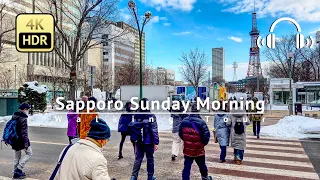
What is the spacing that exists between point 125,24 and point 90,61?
82878mm

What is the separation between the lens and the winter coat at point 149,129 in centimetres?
617

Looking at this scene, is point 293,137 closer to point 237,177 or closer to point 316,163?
point 316,163

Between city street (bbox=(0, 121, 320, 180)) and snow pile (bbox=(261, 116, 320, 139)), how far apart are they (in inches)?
85.8

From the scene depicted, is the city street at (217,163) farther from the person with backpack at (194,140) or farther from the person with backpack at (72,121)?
the person with backpack at (194,140)

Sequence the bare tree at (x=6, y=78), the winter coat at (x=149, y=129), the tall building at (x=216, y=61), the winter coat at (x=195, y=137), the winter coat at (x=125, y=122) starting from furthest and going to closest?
the bare tree at (x=6, y=78) < the tall building at (x=216, y=61) < the winter coat at (x=125, y=122) < the winter coat at (x=149, y=129) < the winter coat at (x=195, y=137)

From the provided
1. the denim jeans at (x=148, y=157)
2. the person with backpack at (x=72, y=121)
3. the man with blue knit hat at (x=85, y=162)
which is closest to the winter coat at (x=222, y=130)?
the denim jeans at (x=148, y=157)

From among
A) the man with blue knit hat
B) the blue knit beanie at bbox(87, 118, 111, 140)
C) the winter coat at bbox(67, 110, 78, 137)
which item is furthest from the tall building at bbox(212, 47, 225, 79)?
the man with blue knit hat

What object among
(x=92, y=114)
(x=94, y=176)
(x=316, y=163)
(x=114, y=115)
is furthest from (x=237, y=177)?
(x=114, y=115)

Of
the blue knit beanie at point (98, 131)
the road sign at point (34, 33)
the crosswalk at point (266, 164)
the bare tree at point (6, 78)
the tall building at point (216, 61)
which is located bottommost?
the crosswalk at point (266, 164)

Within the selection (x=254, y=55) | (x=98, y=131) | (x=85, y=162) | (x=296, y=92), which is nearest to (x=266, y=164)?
(x=98, y=131)

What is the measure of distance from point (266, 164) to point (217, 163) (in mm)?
1373

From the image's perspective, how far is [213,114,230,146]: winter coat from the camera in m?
8.28

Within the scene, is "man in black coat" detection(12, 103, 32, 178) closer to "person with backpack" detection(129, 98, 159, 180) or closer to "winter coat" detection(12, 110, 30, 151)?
"winter coat" detection(12, 110, 30, 151)

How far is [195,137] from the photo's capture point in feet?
18.7
